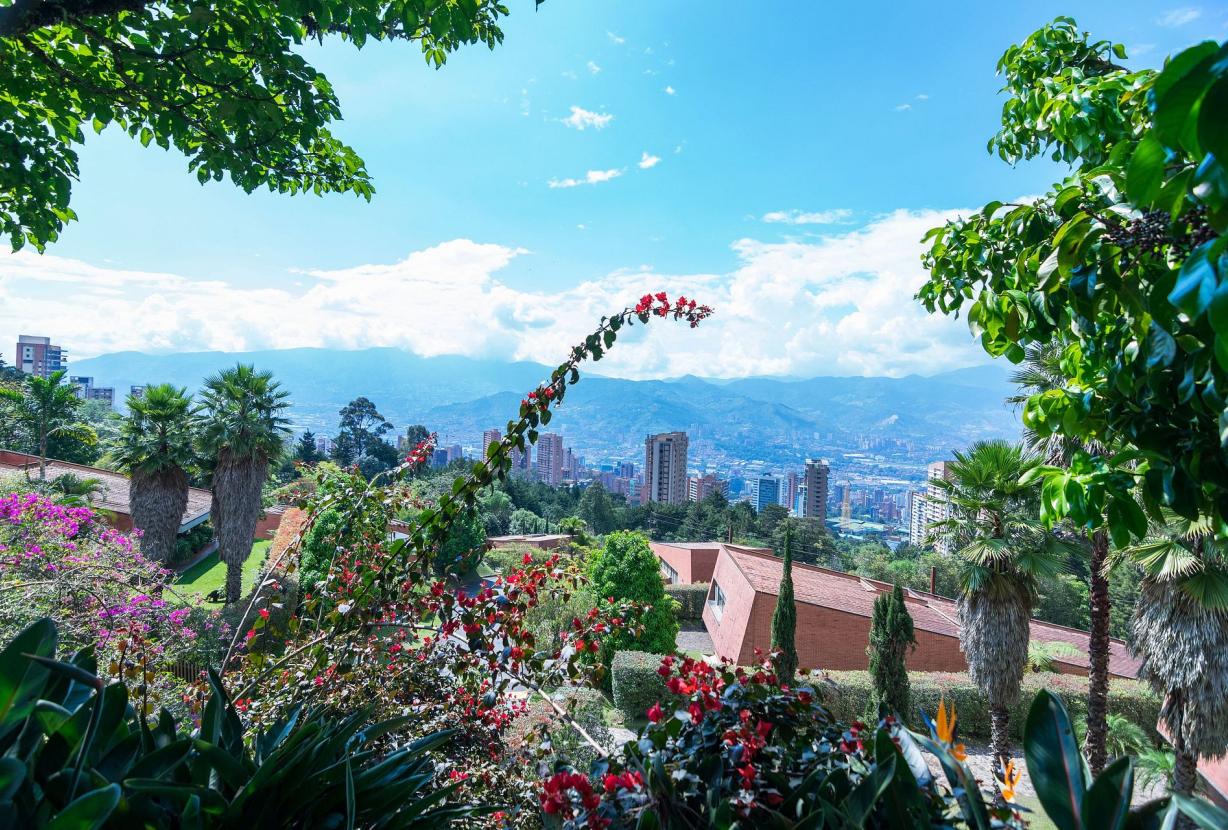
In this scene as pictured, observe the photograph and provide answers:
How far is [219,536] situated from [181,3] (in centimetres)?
1734

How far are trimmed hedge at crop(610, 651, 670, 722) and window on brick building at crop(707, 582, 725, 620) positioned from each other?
19.1 feet

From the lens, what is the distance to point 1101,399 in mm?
1700

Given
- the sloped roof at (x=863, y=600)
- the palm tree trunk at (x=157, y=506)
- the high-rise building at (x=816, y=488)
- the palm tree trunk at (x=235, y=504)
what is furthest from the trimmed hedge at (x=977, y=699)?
the high-rise building at (x=816, y=488)

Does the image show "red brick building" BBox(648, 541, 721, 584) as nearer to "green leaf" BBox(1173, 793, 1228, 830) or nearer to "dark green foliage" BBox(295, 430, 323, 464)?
"green leaf" BBox(1173, 793, 1228, 830)

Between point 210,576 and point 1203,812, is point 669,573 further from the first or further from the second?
point 1203,812

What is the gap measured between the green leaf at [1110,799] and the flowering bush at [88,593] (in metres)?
3.32

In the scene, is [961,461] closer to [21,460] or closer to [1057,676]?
[1057,676]

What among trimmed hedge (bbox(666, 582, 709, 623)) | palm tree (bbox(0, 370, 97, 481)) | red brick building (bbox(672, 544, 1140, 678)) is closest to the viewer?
red brick building (bbox(672, 544, 1140, 678))

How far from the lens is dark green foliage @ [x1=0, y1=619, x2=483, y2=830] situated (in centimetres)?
104

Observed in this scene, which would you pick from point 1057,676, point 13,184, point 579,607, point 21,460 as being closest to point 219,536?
point 579,607

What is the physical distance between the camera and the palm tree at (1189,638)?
291 inches

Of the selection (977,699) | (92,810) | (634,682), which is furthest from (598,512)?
(92,810)

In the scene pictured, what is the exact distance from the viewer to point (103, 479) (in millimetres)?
22953

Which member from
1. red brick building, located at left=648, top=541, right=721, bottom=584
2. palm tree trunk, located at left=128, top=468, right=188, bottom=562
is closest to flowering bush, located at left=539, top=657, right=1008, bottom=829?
palm tree trunk, located at left=128, top=468, right=188, bottom=562
